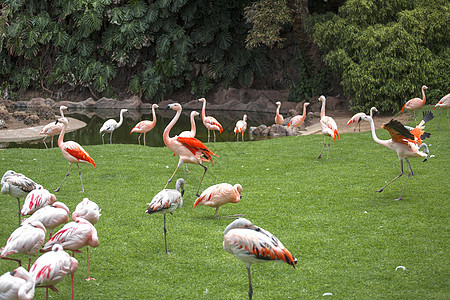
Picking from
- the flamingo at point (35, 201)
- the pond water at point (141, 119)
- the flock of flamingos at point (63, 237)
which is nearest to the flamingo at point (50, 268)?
the flock of flamingos at point (63, 237)

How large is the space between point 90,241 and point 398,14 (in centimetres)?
1310

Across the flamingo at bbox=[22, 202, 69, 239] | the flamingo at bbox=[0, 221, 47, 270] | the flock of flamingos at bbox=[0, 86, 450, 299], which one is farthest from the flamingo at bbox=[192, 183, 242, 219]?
the flamingo at bbox=[0, 221, 47, 270]

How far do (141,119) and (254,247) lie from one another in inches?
591

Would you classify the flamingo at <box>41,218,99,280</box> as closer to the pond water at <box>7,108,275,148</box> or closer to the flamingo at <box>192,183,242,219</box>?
the flamingo at <box>192,183,242,219</box>

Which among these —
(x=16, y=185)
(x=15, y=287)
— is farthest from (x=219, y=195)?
(x=15, y=287)

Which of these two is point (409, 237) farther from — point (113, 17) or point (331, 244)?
point (113, 17)

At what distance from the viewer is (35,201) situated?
14.2 feet

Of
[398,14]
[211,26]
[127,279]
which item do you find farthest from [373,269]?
[211,26]

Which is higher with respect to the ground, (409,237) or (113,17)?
(113,17)

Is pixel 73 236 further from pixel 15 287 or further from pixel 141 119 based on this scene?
pixel 141 119

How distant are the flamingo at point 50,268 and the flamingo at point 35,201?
4.29ft

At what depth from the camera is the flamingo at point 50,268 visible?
2965mm

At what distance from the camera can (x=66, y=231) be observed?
11.6 feet

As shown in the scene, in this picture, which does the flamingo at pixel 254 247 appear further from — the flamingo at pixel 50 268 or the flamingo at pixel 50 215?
the flamingo at pixel 50 215
